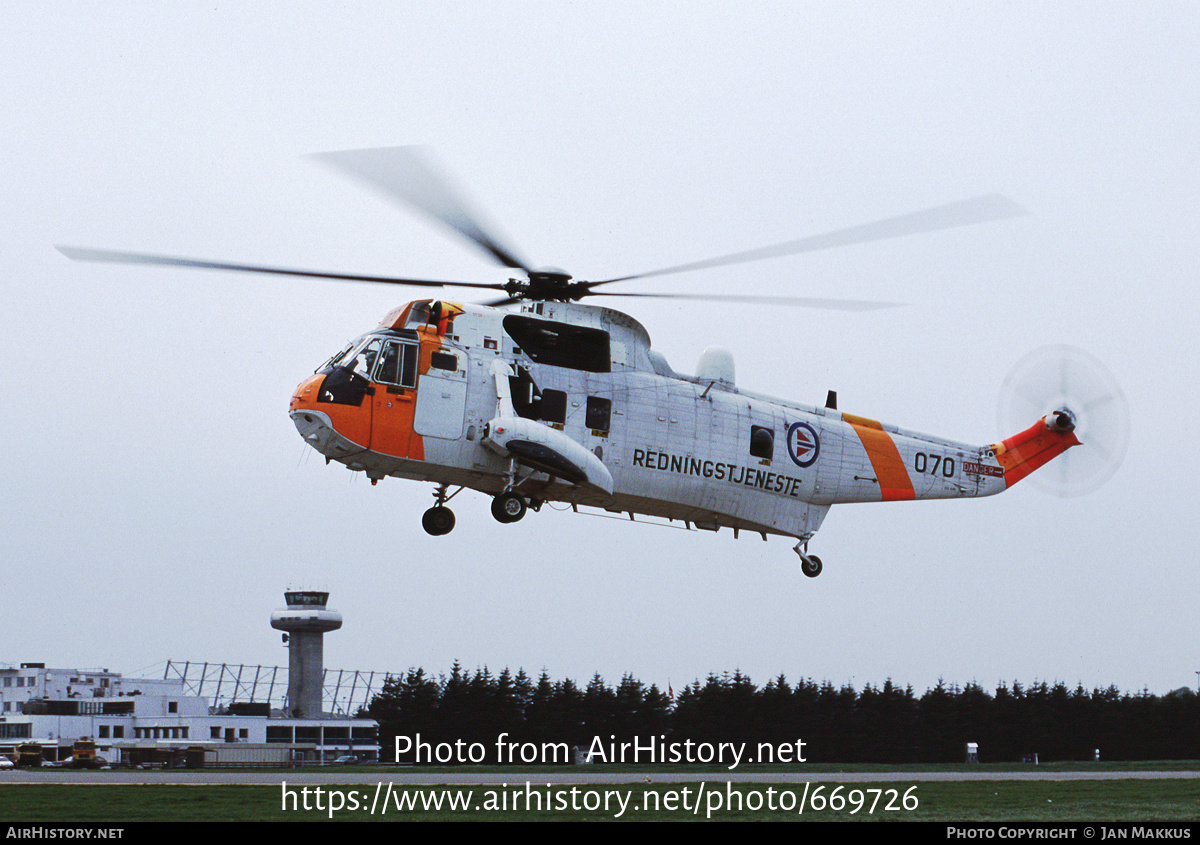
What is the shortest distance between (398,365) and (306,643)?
123842mm

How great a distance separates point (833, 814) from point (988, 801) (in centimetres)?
704

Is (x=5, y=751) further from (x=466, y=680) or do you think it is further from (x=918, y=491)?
(x=918, y=491)

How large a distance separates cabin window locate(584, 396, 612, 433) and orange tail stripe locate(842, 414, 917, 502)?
8584 mm

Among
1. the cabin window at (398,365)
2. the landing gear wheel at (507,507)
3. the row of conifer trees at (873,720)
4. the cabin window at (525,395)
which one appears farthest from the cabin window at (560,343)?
the row of conifer trees at (873,720)

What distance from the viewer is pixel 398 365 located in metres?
30.6

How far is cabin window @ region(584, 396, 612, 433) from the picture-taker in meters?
32.5

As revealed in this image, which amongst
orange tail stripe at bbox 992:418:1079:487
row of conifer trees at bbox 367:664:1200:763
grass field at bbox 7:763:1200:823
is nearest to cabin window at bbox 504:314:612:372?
grass field at bbox 7:763:1200:823

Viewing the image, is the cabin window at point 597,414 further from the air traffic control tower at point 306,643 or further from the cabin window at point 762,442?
the air traffic control tower at point 306,643

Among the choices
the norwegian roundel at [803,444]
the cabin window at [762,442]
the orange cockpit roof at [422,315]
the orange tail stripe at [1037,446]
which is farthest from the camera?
the orange tail stripe at [1037,446]

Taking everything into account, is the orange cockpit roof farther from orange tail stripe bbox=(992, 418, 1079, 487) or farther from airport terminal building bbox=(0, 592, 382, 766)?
airport terminal building bbox=(0, 592, 382, 766)

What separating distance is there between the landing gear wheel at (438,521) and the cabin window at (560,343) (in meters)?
4.45

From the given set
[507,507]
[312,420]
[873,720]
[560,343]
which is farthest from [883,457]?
[873,720]

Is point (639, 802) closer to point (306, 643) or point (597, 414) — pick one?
point (597, 414)

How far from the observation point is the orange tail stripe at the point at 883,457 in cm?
3766
